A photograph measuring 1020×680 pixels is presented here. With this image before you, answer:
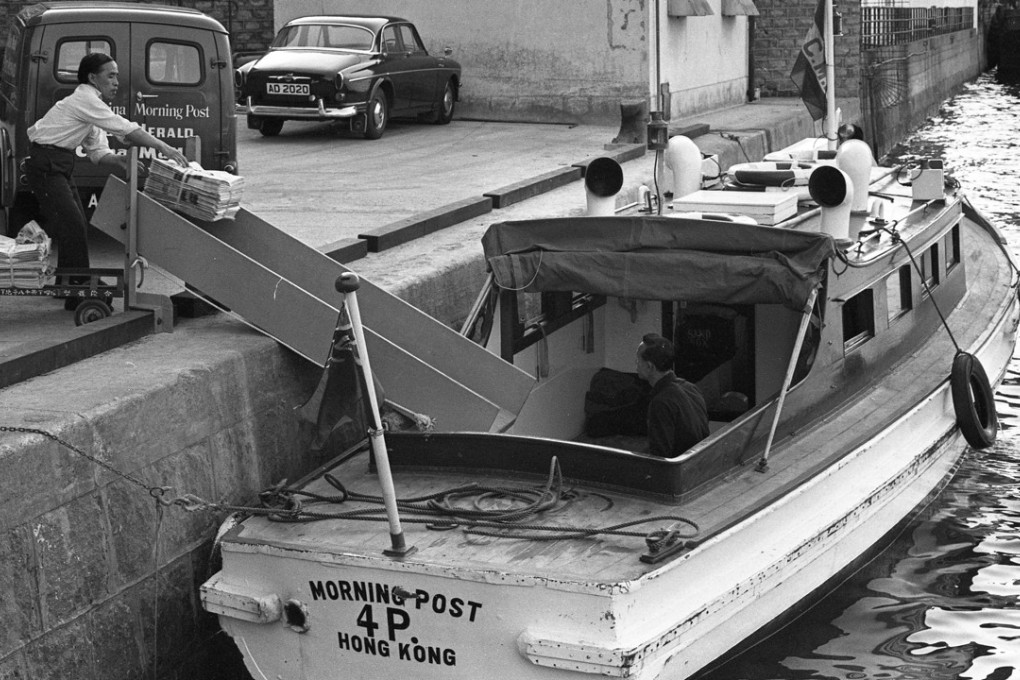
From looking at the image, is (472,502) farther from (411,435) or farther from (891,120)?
(891,120)

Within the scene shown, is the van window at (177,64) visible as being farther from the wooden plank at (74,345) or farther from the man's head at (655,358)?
the man's head at (655,358)

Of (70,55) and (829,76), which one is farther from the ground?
(70,55)

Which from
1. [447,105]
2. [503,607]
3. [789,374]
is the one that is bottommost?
[503,607]

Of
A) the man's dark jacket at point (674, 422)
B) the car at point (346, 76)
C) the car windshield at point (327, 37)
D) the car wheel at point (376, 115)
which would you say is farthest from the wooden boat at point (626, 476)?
the car windshield at point (327, 37)

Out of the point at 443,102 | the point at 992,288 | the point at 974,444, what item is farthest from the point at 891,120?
the point at 974,444

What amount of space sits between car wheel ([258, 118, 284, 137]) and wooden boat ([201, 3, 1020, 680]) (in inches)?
461

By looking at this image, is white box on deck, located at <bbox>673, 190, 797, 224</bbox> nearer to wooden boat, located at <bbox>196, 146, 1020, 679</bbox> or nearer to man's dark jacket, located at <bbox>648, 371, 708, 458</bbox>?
wooden boat, located at <bbox>196, 146, 1020, 679</bbox>

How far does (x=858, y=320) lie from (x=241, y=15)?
65.1 feet

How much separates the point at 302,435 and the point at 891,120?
25.0 metres

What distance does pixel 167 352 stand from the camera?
7.70 meters

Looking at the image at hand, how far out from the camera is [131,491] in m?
6.60

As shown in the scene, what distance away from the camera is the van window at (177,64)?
39.0 feet

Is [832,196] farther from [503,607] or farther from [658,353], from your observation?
[503,607]

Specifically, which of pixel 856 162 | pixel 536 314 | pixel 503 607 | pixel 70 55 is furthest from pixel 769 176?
pixel 70 55
